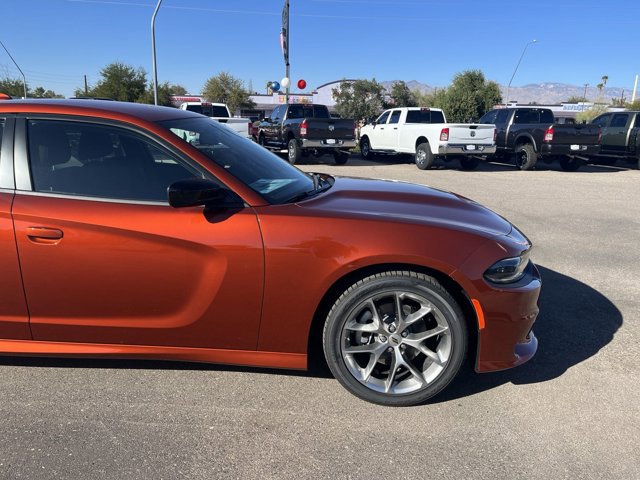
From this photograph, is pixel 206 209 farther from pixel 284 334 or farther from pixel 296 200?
pixel 284 334

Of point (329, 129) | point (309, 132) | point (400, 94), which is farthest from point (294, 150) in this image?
point (400, 94)

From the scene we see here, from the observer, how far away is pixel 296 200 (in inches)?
121

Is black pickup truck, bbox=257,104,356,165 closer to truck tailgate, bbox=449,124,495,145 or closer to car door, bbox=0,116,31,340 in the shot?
truck tailgate, bbox=449,124,495,145

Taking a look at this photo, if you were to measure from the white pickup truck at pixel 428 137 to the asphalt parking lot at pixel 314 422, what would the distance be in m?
11.5

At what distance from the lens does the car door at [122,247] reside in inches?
108

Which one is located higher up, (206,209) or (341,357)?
(206,209)

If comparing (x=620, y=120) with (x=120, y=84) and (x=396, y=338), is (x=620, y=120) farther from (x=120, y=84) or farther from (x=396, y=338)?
(x=120, y=84)

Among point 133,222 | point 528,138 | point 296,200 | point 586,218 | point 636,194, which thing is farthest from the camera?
point 528,138

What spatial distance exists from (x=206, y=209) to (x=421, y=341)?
4.70 feet

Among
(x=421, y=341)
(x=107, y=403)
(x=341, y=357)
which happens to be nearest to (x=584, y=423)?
(x=421, y=341)

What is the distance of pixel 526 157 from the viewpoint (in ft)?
53.0

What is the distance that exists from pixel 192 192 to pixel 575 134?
50.4 ft

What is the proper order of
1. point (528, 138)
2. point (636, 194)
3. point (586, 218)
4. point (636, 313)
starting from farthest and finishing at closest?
point (528, 138)
point (636, 194)
point (586, 218)
point (636, 313)

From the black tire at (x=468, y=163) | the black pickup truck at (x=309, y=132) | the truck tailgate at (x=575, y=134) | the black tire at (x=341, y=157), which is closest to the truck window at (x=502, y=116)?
the black tire at (x=468, y=163)
